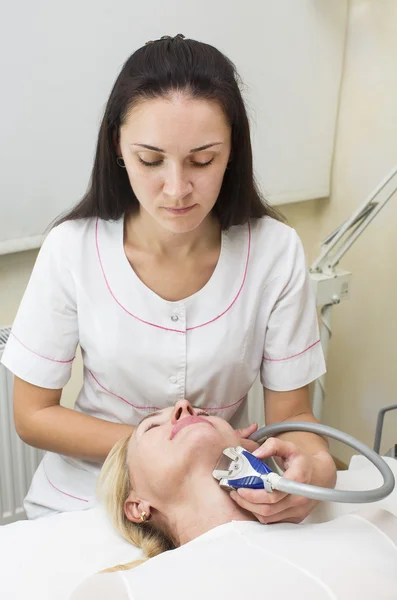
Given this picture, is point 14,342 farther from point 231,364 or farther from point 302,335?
point 302,335

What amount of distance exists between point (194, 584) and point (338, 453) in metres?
1.67

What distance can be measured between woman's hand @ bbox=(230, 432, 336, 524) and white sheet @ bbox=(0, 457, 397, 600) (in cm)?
16

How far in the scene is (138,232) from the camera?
4.68ft

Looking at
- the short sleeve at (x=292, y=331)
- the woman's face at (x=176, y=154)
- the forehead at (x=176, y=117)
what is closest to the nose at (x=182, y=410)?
the short sleeve at (x=292, y=331)

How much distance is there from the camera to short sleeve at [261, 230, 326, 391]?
4.69 ft

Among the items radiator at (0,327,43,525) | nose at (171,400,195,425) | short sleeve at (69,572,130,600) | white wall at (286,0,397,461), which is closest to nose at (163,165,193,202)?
nose at (171,400,195,425)

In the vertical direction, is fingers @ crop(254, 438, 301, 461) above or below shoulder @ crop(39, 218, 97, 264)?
below

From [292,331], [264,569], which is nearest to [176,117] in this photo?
[292,331]

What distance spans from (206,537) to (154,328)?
0.43 metres

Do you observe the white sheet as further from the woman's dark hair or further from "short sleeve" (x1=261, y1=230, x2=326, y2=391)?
the woman's dark hair

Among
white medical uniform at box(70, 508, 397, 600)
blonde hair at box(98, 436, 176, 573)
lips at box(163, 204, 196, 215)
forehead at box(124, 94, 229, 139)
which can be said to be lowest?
blonde hair at box(98, 436, 176, 573)

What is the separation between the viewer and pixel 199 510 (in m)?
1.22

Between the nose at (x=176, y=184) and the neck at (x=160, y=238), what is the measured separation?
0.68 ft

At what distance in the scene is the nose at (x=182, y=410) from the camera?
1311 mm
